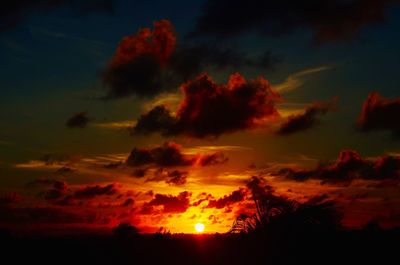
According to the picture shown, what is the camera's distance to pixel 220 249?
17.0m

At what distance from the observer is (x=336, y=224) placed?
18.8 meters

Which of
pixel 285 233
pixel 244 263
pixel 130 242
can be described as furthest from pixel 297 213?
pixel 130 242

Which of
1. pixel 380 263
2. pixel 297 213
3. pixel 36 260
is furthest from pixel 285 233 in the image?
pixel 36 260

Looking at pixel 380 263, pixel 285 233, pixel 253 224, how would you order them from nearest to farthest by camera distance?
pixel 380 263, pixel 285 233, pixel 253 224

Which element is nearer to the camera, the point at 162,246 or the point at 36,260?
the point at 36,260

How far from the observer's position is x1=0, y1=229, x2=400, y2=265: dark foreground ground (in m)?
15.6

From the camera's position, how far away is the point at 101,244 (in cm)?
1814

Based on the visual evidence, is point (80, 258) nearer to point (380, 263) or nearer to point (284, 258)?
point (284, 258)

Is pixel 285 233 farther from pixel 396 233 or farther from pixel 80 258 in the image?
pixel 80 258

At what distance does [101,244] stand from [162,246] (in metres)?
1.80

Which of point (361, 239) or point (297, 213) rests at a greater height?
point (297, 213)

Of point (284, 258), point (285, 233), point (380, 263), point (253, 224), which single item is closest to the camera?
point (380, 263)

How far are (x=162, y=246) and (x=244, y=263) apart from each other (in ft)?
10.9

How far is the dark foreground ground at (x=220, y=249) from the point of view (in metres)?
15.6
